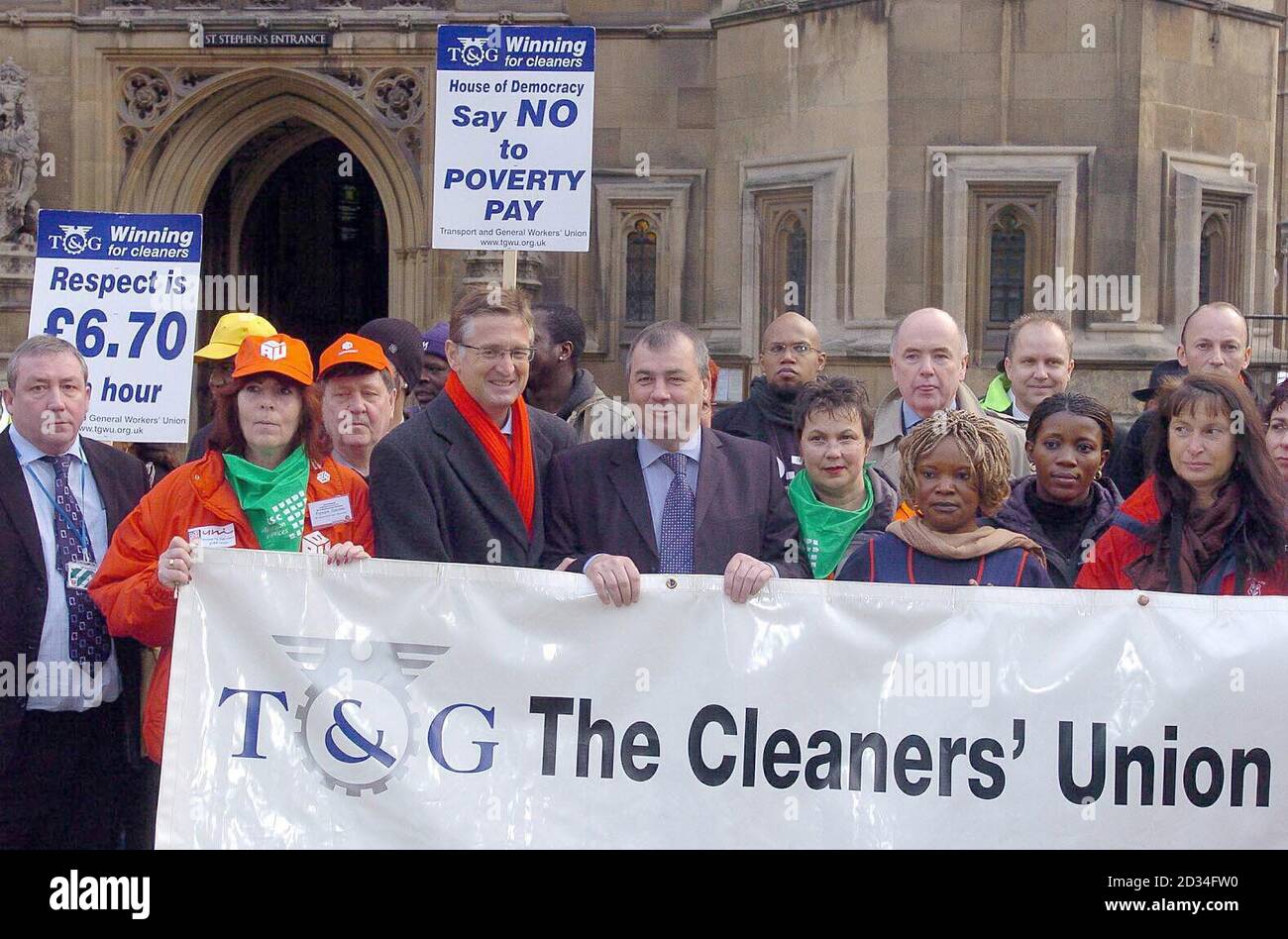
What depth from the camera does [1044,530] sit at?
5.00 m

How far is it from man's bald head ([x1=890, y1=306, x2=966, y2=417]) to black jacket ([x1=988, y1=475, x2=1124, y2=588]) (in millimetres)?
870

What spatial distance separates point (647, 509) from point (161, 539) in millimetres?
1428

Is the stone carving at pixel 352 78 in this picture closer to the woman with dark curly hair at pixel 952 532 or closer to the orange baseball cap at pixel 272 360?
the orange baseball cap at pixel 272 360

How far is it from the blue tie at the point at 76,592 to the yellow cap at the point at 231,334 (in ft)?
3.24

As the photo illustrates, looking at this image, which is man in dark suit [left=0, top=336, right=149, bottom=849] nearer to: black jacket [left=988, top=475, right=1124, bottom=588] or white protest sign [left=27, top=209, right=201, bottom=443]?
white protest sign [left=27, top=209, right=201, bottom=443]

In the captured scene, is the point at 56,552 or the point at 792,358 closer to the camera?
the point at 56,552

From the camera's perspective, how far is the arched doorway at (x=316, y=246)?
17438 mm

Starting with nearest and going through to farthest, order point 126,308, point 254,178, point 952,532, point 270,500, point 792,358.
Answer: point 952,532, point 270,500, point 792,358, point 126,308, point 254,178

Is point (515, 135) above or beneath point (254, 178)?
beneath

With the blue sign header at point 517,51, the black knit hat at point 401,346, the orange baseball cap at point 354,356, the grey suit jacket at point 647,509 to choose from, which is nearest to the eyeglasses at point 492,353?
the grey suit jacket at point 647,509

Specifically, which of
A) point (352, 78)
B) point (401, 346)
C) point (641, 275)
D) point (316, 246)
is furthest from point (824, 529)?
point (316, 246)

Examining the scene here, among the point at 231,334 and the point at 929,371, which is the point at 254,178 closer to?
the point at 231,334
